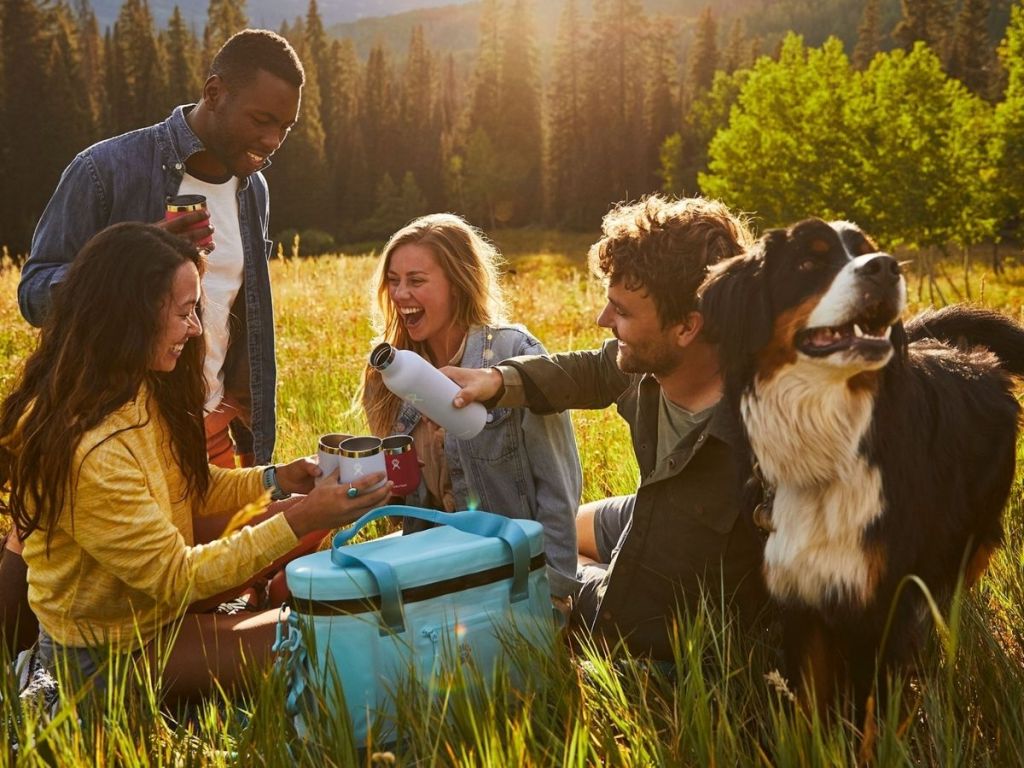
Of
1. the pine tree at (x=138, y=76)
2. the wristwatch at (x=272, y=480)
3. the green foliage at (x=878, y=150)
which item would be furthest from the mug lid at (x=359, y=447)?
the pine tree at (x=138, y=76)

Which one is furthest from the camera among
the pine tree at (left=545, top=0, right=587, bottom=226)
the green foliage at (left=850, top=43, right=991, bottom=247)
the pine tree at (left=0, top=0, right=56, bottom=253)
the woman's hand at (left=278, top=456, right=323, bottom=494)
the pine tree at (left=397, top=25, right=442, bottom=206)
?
the pine tree at (left=397, top=25, right=442, bottom=206)

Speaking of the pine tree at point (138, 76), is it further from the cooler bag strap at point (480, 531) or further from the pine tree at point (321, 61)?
the cooler bag strap at point (480, 531)

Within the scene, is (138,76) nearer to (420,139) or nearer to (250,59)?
(420,139)

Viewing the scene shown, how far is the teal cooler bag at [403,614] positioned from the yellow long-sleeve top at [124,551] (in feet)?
1.00

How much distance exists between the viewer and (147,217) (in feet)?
14.1

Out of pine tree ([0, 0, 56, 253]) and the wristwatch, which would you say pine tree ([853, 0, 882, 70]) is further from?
the wristwatch

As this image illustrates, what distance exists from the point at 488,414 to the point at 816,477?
1.63 metres

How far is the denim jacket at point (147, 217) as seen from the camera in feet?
13.1

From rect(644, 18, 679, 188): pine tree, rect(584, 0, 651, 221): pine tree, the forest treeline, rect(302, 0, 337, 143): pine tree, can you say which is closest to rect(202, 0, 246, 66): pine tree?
the forest treeline

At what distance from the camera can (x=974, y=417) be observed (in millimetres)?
2654

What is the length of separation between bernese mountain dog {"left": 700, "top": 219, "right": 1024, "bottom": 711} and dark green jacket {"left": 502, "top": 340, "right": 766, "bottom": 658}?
30 cm

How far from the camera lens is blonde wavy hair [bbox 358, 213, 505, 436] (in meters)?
4.11

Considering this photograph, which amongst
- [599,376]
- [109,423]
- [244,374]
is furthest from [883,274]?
[244,374]

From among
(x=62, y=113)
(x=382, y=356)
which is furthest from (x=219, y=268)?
(x=62, y=113)
